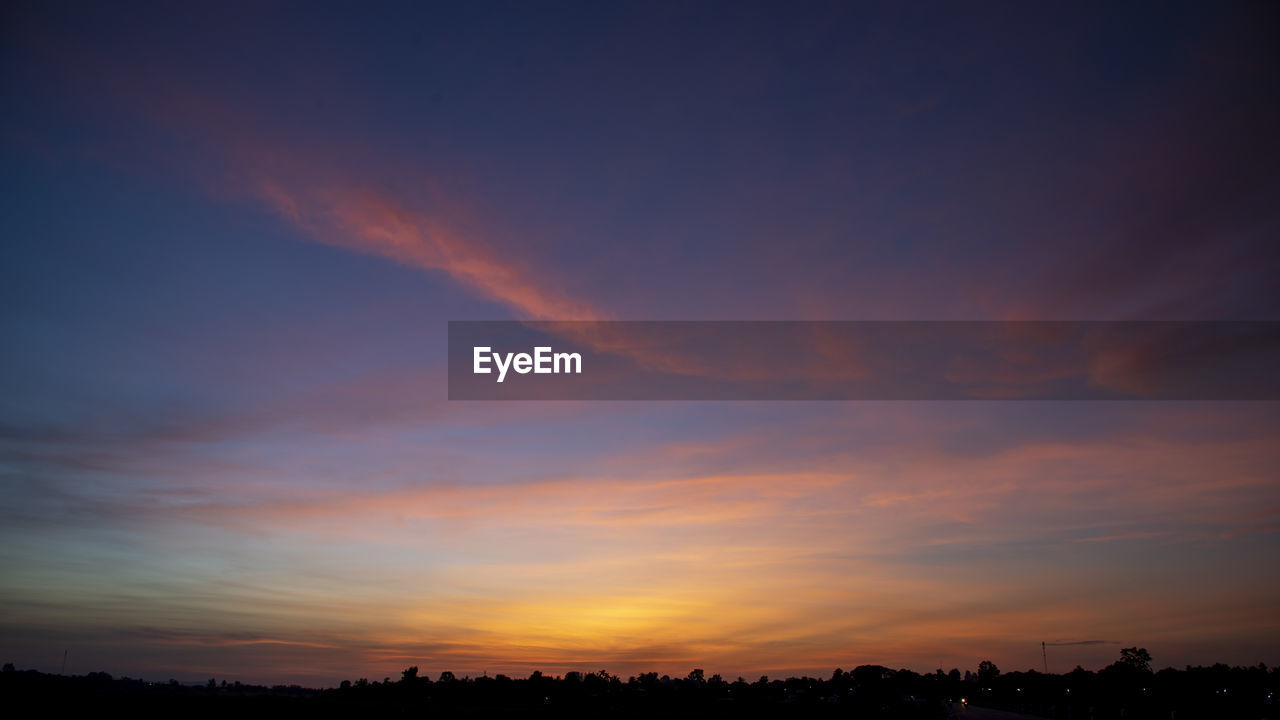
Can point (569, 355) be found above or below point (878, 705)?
above

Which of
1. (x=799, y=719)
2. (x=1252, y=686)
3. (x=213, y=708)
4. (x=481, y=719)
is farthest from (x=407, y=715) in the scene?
(x=1252, y=686)

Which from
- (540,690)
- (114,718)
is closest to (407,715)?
(114,718)

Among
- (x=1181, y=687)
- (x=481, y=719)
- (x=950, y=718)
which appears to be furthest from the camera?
(x=1181, y=687)

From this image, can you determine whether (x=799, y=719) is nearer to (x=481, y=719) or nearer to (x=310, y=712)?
(x=481, y=719)

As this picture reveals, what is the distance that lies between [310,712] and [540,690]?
4576 inches

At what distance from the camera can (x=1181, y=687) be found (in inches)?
7554

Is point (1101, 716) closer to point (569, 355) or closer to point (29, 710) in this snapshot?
point (569, 355)

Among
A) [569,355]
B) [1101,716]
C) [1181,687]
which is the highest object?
[569,355]

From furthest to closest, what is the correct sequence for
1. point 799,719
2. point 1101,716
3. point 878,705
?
point 878,705
point 1101,716
point 799,719

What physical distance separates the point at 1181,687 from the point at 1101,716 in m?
139

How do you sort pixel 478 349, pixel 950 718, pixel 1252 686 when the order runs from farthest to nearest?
1. pixel 1252 686
2. pixel 950 718
3. pixel 478 349

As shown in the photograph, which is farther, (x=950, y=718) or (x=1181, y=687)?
(x=1181, y=687)

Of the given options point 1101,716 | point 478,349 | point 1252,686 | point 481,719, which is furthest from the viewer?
point 1252,686

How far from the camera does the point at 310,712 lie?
72938mm
